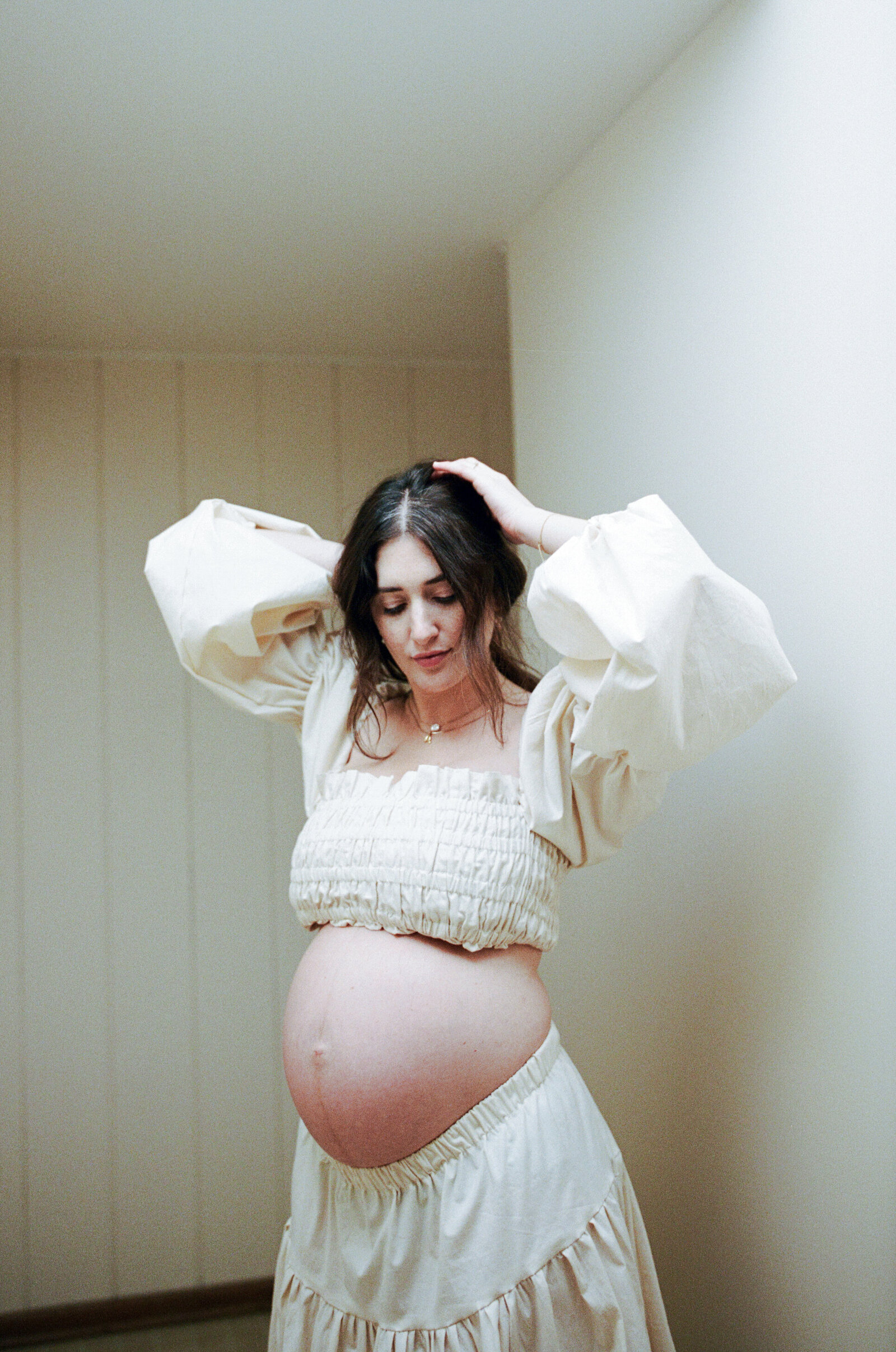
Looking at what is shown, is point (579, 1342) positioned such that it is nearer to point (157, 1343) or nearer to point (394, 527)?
point (394, 527)

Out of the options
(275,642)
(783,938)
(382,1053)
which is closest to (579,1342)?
(382,1053)

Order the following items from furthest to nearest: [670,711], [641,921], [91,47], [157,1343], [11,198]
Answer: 1. [157,1343]
2. [11,198]
3. [641,921]
4. [91,47]
5. [670,711]

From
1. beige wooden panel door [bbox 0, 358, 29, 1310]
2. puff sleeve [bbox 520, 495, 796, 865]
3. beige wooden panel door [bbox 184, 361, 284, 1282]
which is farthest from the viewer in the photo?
beige wooden panel door [bbox 184, 361, 284, 1282]

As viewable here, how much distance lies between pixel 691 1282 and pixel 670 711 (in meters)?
1.08

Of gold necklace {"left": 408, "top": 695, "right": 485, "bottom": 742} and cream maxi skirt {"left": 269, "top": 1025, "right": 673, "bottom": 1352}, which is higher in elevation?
gold necklace {"left": 408, "top": 695, "right": 485, "bottom": 742}

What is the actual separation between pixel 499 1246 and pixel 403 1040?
0.26 meters

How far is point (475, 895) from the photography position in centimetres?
136

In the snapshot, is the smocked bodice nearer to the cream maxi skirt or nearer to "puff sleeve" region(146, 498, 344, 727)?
the cream maxi skirt

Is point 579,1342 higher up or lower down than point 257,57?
lower down

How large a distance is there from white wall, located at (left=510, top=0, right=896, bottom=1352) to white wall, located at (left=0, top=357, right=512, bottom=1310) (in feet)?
3.88

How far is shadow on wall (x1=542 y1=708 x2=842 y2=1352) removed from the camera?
1453 millimetres

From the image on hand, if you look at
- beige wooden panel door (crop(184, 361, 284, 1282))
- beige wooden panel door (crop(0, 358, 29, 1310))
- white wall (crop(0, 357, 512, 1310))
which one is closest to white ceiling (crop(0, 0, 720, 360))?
white wall (crop(0, 357, 512, 1310))

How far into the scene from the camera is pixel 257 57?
65.1 inches

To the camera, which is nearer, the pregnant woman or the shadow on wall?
the pregnant woman
